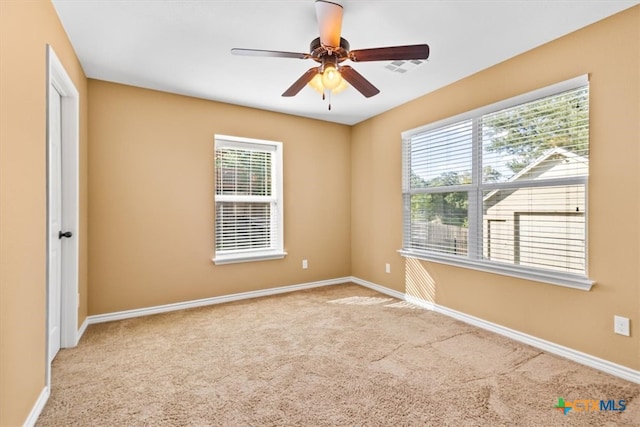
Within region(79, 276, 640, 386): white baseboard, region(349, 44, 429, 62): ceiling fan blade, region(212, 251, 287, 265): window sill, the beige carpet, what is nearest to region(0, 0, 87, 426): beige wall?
the beige carpet

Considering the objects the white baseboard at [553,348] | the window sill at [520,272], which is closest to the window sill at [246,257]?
the window sill at [520,272]

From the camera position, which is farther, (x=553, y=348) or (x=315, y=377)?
(x=553, y=348)

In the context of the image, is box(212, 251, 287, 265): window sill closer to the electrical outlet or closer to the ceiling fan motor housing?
the ceiling fan motor housing

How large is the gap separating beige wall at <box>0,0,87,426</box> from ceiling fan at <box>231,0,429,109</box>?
1.10 m

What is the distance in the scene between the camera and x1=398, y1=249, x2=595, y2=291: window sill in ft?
7.80

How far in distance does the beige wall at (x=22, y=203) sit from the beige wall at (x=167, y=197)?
1.38m

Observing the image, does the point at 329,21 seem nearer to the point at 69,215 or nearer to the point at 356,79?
the point at 356,79

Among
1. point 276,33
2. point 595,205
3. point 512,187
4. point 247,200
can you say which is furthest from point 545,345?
point 247,200

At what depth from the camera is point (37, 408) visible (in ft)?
5.79

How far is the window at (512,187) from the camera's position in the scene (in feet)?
8.07

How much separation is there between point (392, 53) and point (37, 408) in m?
2.95

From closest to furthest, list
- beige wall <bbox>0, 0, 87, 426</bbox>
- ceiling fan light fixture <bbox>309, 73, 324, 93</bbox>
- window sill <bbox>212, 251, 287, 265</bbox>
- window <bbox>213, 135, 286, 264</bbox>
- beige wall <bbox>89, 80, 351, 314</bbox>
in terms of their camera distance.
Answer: beige wall <bbox>0, 0, 87, 426</bbox>, ceiling fan light fixture <bbox>309, 73, 324, 93</bbox>, beige wall <bbox>89, 80, 351, 314</bbox>, window sill <bbox>212, 251, 287, 265</bbox>, window <bbox>213, 135, 286, 264</bbox>

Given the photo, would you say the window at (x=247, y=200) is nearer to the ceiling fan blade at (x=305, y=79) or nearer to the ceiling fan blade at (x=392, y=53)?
the ceiling fan blade at (x=305, y=79)

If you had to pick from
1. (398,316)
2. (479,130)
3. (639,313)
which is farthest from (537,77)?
(398,316)
